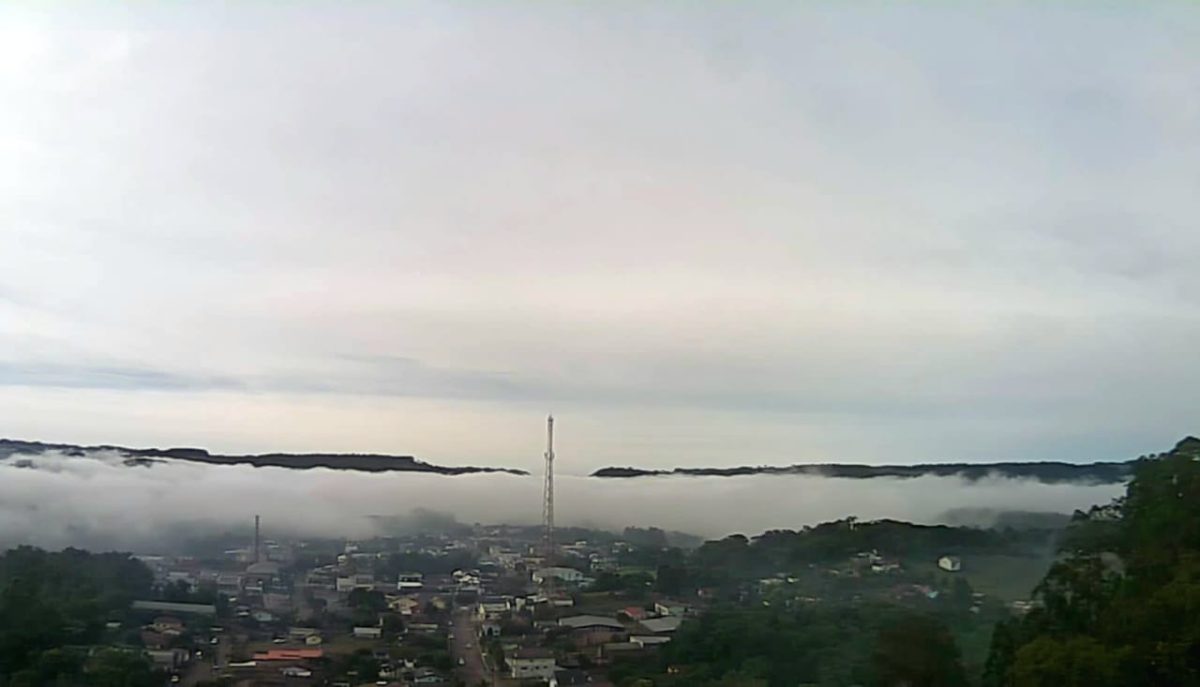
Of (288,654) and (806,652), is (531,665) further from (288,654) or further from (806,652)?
(806,652)

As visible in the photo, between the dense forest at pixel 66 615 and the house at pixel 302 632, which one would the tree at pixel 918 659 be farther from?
the dense forest at pixel 66 615

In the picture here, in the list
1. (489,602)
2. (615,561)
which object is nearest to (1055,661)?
(615,561)

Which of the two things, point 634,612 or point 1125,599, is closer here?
point 1125,599

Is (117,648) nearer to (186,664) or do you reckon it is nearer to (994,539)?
(186,664)

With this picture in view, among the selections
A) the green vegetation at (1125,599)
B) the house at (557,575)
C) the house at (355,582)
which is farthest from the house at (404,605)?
the green vegetation at (1125,599)

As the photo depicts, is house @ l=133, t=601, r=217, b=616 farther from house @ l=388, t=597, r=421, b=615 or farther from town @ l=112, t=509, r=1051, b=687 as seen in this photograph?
house @ l=388, t=597, r=421, b=615

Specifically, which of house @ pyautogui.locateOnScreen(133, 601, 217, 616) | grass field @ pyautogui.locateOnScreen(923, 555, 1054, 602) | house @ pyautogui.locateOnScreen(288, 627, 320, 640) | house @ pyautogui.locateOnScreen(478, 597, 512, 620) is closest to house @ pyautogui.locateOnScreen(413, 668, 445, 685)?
house @ pyautogui.locateOnScreen(478, 597, 512, 620)

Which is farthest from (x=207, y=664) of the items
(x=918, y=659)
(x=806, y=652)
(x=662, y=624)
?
(x=918, y=659)
